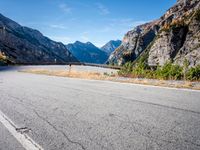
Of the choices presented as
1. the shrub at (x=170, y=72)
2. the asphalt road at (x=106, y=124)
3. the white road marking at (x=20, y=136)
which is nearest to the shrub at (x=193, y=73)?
the shrub at (x=170, y=72)

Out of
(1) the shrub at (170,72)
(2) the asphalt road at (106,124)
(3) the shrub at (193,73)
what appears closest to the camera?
(2) the asphalt road at (106,124)

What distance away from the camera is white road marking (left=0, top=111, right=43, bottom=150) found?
3.77 m

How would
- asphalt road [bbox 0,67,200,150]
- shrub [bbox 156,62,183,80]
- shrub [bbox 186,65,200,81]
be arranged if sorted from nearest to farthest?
asphalt road [bbox 0,67,200,150] < shrub [bbox 186,65,200,81] < shrub [bbox 156,62,183,80]

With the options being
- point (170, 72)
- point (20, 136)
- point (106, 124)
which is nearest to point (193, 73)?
point (170, 72)

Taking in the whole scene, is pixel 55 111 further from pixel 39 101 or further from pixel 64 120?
pixel 39 101

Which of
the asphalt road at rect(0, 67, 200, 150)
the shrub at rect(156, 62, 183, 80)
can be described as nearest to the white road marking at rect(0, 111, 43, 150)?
the asphalt road at rect(0, 67, 200, 150)

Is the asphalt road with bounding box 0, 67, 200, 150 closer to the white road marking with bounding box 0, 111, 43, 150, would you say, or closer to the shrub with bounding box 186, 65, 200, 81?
the white road marking with bounding box 0, 111, 43, 150

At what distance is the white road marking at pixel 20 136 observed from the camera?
148 inches

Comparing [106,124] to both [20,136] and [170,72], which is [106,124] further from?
[170,72]

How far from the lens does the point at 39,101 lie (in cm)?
770

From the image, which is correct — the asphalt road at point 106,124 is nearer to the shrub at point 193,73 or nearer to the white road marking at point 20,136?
the white road marking at point 20,136

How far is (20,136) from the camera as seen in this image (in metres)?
4.29

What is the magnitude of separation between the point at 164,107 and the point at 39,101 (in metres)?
4.04

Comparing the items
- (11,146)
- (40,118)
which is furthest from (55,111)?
(11,146)
